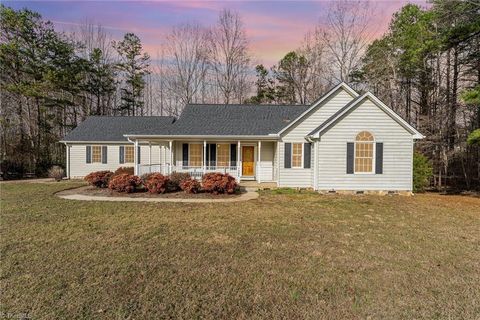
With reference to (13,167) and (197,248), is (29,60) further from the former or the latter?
(197,248)

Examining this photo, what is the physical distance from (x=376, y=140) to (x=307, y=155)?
11.0 feet

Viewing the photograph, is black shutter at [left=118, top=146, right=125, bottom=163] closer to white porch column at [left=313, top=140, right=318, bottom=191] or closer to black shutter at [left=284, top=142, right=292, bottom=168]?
black shutter at [left=284, top=142, right=292, bottom=168]

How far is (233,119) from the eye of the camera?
59.2 feet

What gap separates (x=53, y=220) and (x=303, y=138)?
11484 mm

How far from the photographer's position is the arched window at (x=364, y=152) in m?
13.5

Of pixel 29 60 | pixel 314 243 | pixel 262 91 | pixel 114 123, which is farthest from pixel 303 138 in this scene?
pixel 29 60

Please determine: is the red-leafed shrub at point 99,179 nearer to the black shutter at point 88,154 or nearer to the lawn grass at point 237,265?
the lawn grass at point 237,265

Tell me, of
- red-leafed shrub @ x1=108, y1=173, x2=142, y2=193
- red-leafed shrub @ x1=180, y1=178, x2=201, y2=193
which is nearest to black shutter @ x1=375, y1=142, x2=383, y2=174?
red-leafed shrub @ x1=180, y1=178, x2=201, y2=193

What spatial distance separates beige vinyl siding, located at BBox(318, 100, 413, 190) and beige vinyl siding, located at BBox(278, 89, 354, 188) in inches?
52.6

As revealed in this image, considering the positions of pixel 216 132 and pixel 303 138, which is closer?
pixel 303 138

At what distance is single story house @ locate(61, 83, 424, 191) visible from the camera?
13.5 m

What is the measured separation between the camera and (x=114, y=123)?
22594 mm

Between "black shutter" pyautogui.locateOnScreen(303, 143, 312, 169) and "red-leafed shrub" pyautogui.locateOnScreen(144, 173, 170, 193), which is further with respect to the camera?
"black shutter" pyautogui.locateOnScreen(303, 143, 312, 169)

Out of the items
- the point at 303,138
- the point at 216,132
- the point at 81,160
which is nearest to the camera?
the point at 303,138
